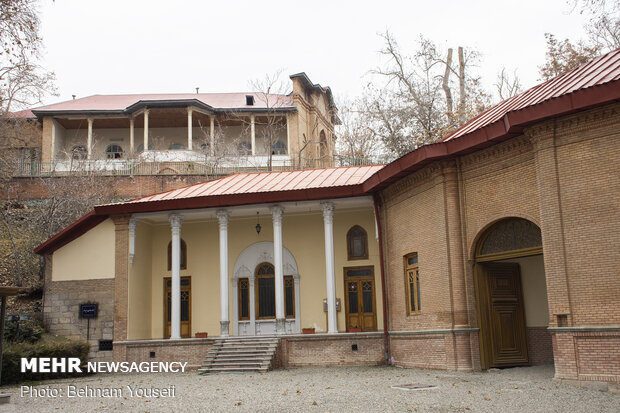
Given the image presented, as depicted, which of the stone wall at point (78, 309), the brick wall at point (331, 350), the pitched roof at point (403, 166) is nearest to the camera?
the pitched roof at point (403, 166)

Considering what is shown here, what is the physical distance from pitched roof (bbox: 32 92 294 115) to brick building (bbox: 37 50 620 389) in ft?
60.1

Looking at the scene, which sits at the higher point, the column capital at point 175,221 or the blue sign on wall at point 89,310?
the column capital at point 175,221

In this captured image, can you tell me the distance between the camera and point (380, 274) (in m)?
19.5

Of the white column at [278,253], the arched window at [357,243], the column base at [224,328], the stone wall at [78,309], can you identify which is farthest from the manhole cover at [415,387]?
the stone wall at [78,309]

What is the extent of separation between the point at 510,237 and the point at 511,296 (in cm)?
225

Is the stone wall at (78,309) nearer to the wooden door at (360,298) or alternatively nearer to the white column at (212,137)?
the wooden door at (360,298)

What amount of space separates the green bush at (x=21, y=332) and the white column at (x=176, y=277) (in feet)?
13.5

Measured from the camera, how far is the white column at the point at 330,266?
18938 millimetres

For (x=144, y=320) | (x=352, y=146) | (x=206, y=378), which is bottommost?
(x=206, y=378)

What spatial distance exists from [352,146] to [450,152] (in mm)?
27326

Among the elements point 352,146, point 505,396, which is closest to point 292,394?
point 505,396

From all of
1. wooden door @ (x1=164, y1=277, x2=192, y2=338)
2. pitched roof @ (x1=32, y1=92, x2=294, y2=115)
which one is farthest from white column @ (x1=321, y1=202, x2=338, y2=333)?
pitched roof @ (x1=32, y1=92, x2=294, y2=115)

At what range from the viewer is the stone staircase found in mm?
17359

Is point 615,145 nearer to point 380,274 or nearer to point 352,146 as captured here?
point 380,274
